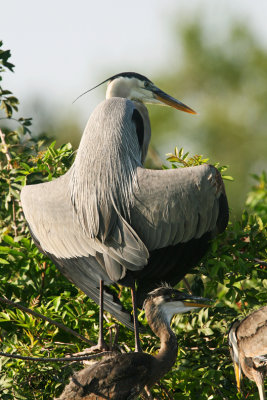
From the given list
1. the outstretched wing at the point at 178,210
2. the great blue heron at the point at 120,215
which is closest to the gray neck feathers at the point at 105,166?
the great blue heron at the point at 120,215

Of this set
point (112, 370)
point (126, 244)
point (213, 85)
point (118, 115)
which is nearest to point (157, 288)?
point (126, 244)

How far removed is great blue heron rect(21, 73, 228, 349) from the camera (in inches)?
172

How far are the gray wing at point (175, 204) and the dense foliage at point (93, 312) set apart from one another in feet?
0.67

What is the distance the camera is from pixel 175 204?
14.4 ft

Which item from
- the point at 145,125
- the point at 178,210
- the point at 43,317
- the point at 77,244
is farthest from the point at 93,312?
the point at 145,125

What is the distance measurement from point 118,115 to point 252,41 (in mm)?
20188

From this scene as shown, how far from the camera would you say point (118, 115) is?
16.0 ft

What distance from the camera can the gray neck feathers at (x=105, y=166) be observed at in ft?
14.6

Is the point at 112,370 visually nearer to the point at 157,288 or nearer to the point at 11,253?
the point at 157,288

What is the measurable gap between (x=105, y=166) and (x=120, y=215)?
15.4 inches

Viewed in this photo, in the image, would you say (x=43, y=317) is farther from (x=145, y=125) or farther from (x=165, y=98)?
(x=165, y=98)

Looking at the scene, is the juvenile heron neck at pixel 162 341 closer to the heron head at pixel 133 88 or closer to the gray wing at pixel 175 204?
the gray wing at pixel 175 204

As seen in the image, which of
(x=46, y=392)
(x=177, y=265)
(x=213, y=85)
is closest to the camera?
(x=46, y=392)

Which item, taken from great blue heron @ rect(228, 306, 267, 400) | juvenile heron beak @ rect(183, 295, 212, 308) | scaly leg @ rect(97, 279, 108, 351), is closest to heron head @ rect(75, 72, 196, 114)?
scaly leg @ rect(97, 279, 108, 351)
